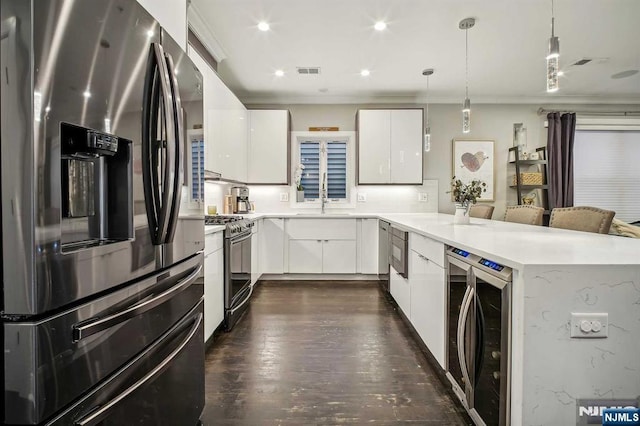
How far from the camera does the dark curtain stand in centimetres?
489

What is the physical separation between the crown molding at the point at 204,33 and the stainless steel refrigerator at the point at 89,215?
1.91 meters

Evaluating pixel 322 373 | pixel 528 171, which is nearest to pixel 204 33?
pixel 322 373

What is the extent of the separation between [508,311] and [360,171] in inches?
143

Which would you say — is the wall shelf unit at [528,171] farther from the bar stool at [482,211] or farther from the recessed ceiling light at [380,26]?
the recessed ceiling light at [380,26]

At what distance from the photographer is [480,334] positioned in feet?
4.67

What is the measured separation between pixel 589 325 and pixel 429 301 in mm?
1068

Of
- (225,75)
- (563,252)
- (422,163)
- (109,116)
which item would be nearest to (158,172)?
(109,116)

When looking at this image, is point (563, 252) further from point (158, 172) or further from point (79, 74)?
point (79, 74)

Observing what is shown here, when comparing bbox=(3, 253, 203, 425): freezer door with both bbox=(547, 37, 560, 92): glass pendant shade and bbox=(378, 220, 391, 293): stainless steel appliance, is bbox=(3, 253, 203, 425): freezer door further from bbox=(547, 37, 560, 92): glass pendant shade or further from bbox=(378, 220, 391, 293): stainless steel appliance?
bbox=(378, 220, 391, 293): stainless steel appliance

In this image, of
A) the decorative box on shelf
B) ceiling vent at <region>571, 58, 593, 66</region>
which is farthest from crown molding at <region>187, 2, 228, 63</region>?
the decorative box on shelf

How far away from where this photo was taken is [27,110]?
0.64 m

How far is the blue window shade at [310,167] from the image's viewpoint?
16.7 feet

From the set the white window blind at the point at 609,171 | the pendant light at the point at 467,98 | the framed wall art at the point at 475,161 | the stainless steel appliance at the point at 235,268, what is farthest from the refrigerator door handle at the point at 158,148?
the white window blind at the point at 609,171

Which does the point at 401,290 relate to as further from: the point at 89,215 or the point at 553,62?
the point at 89,215
